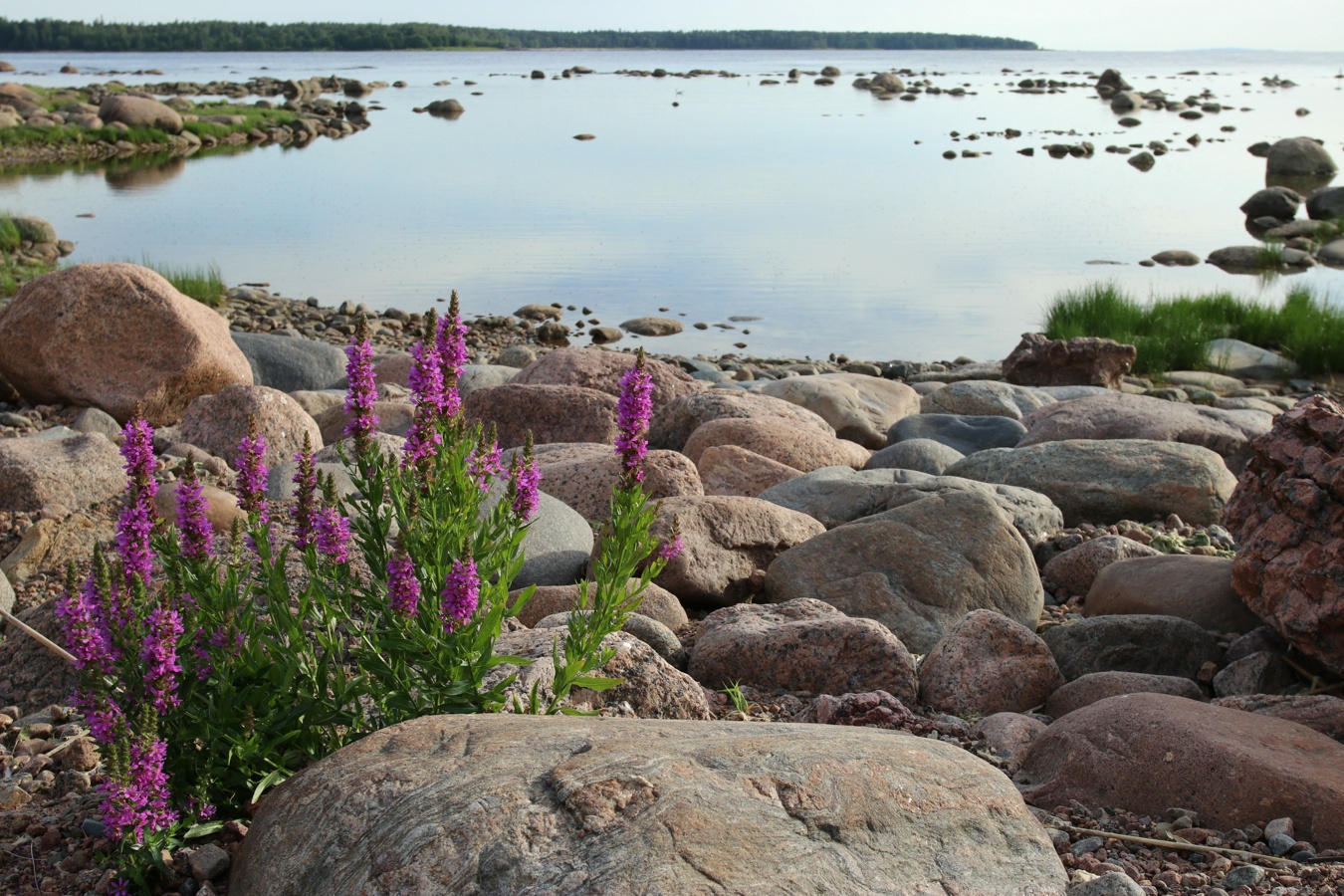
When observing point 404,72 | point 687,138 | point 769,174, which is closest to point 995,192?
point 769,174

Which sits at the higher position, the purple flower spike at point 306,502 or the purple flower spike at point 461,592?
the purple flower spike at point 306,502

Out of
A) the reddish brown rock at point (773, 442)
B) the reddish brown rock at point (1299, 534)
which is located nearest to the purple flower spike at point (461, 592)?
the reddish brown rock at point (1299, 534)

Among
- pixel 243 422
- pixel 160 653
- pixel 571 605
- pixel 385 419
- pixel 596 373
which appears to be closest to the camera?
pixel 160 653

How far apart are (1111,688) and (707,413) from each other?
228 inches

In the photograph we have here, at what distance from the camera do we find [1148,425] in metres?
10.4

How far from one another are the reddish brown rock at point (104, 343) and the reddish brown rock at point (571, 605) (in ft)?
20.0

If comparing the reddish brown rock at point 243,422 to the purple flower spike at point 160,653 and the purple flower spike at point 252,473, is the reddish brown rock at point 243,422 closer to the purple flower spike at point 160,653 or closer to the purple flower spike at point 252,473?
the purple flower spike at point 252,473

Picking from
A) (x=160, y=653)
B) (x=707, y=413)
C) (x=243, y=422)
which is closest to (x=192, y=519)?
(x=160, y=653)

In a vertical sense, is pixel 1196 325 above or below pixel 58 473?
below

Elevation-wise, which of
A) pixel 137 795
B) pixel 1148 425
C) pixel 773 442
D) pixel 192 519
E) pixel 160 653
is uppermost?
pixel 192 519

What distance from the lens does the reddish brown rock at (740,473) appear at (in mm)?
9453

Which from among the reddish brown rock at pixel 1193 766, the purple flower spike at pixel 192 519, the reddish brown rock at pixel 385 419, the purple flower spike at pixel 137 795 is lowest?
the reddish brown rock at pixel 385 419

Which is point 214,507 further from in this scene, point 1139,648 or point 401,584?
point 1139,648

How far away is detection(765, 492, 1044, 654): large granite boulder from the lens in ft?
22.7
